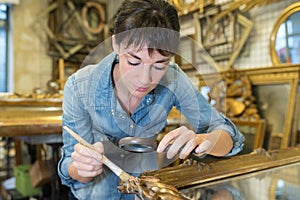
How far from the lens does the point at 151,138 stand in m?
0.44

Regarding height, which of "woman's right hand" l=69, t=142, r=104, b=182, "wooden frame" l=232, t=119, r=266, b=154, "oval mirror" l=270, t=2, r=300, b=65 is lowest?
"wooden frame" l=232, t=119, r=266, b=154

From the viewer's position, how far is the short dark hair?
1.14 feet

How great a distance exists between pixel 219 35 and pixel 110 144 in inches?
63.8

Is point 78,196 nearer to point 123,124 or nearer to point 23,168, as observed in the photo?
point 123,124

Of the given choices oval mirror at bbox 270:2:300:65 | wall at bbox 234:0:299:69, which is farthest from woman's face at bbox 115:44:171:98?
wall at bbox 234:0:299:69

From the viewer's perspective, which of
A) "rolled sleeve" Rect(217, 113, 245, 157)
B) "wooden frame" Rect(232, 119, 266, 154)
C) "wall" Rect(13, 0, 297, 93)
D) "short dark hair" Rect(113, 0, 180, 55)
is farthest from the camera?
"wall" Rect(13, 0, 297, 93)

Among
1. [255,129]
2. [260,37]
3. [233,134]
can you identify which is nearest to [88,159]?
[233,134]

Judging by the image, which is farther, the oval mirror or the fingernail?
the oval mirror

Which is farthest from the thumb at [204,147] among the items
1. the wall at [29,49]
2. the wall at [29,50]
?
the wall at [29,50]

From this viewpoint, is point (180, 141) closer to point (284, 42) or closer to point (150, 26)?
point (150, 26)

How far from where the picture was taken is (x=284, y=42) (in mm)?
1574

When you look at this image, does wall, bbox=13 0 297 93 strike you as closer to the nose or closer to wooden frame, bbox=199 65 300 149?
wooden frame, bbox=199 65 300 149

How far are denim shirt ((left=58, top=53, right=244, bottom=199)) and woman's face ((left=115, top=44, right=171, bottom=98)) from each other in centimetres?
3

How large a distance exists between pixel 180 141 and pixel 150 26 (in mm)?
159
